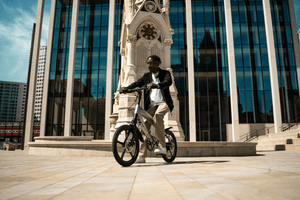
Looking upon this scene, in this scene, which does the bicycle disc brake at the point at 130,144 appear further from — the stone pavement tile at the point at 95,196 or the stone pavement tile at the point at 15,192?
the stone pavement tile at the point at 95,196

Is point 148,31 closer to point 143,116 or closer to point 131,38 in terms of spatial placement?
point 131,38

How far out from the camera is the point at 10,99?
93125mm

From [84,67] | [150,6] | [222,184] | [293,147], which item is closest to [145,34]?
[150,6]

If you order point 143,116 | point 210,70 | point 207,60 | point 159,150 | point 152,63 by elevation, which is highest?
point 207,60

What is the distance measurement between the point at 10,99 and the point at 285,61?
10262cm

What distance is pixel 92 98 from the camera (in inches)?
997

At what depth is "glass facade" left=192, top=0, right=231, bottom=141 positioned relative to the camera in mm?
24219

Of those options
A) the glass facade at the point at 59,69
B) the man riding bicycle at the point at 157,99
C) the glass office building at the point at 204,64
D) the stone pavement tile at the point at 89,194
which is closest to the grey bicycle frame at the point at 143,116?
the man riding bicycle at the point at 157,99

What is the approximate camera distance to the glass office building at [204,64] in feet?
79.4

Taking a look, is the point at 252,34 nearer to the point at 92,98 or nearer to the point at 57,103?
the point at 92,98

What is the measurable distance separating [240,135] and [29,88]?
80.5ft

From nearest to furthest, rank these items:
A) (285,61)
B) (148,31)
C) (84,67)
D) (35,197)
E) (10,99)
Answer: (35,197)
(148,31)
(285,61)
(84,67)
(10,99)

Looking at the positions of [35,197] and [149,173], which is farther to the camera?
[149,173]

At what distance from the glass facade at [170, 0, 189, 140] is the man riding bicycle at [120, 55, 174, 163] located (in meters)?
19.8
